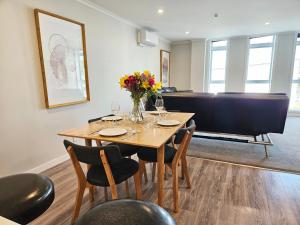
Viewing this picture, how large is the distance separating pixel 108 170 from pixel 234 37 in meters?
6.04

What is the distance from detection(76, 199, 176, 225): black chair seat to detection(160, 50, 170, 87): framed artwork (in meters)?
5.55

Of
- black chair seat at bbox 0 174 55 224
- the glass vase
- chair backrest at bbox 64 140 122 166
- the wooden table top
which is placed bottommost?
black chair seat at bbox 0 174 55 224

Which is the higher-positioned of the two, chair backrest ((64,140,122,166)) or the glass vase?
the glass vase

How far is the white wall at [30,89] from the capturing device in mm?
2098

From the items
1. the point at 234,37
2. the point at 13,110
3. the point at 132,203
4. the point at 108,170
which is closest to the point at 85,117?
the point at 13,110

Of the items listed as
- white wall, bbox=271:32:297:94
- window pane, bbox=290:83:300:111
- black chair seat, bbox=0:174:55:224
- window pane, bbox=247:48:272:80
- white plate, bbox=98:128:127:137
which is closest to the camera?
black chair seat, bbox=0:174:55:224

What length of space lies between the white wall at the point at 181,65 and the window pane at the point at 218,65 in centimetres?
80

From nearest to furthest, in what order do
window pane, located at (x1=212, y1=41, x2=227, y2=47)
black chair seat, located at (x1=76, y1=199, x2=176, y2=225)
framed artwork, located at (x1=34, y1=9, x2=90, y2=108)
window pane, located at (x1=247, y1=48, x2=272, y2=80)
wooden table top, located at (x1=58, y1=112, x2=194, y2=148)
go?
black chair seat, located at (x1=76, y1=199, x2=176, y2=225) < wooden table top, located at (x1=58, y1=112, x2=194, y2=148) < framed artwork, located at (x1=34, y1=9, x2=90, y2=108) < window pane, located at (x1=247, y1=48, x2=272, y2=80) < window pane, located at (x1=212, y1=41, x2=227, y2=47)

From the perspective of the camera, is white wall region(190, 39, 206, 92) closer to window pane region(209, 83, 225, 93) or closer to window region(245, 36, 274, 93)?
window pane region(209, 83, 225, 93)

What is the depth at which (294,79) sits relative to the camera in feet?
18.4

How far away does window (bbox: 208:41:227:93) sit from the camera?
247 inches

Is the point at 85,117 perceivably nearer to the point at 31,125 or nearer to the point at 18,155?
the point at 31,125

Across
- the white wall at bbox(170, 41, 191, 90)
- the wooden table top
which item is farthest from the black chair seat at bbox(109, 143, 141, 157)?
the white wall at bbox(170, 41, 191, 90)

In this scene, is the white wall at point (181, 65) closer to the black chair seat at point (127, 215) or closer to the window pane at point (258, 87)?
the window pane at point (258, 87)
